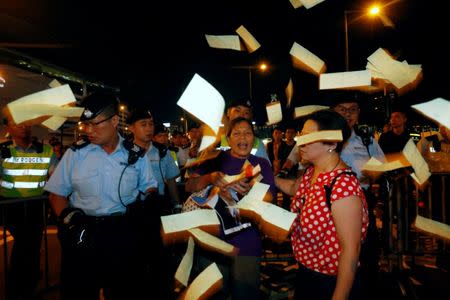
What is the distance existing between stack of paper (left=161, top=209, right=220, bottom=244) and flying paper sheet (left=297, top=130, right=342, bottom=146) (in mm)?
948

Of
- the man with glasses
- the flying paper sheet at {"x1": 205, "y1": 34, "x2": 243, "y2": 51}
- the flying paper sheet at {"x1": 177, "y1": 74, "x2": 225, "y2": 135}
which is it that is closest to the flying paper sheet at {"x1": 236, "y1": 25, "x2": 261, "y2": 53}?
the flying paper sheet at {"x1": 205, "y1": 34, "x2": 243, "y2": 51}

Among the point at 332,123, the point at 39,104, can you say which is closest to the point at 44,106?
the point at 39,104

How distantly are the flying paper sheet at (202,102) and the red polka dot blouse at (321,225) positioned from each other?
836 mm

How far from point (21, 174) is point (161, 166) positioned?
7.60 feet

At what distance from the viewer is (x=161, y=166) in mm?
4746

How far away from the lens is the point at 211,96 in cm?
220

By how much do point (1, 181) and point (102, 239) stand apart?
3393 millimetres

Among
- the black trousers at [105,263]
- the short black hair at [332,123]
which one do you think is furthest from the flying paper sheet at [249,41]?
the black trousers at [105,263]

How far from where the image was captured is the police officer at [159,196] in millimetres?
3913

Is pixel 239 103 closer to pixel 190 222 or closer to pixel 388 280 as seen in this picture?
pixel 190 222

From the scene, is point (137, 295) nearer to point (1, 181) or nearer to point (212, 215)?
point (212, 215)

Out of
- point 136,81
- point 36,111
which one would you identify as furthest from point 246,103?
Result: point 136,81

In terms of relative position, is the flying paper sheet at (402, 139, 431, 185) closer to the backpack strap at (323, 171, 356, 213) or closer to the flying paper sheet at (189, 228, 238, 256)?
the backpack strap at (323, 171, 356, 213)

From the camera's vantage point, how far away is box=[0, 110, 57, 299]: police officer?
462 cm
